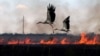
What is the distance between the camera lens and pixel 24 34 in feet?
207

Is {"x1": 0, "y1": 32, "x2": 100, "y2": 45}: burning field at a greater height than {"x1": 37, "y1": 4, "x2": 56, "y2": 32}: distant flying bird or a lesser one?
lesser
